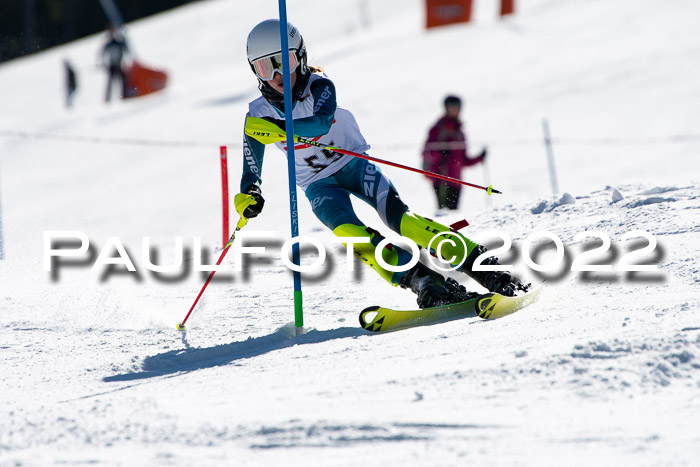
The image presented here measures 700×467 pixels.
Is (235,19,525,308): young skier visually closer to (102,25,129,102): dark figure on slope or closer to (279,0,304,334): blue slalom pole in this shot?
(279,0,304,334): blue slalom pole

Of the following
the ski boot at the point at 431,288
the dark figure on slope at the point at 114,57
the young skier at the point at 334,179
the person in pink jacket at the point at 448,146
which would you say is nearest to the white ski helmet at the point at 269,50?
the young skier at the point at 334,179

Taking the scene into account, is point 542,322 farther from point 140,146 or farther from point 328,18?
point 328,18

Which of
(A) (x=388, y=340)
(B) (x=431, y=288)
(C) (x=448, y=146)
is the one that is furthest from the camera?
(C) (x=448, y=146)

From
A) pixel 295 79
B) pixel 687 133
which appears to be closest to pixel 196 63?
pixel 687 133

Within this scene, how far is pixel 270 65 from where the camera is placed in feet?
15.2

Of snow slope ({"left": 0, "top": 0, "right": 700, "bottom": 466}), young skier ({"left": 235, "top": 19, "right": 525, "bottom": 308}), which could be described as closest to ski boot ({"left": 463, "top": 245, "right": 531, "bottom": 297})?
young skier ({"left": 235, "top": 19, "right": 525, "bottom": 308})

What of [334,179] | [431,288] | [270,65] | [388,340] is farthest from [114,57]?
[388,340]

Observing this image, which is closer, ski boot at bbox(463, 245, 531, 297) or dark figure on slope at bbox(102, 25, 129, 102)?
ski boot at bbox(463, 245, 531, 297)

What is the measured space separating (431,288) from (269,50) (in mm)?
1541

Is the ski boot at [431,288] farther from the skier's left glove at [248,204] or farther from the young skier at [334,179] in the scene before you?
the skier's left glove at [248,204]

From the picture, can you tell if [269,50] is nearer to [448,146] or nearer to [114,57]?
[448,146]

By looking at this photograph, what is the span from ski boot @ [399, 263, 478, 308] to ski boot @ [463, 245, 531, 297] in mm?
101

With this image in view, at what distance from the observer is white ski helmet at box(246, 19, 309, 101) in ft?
15.0

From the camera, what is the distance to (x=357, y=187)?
495 cm
